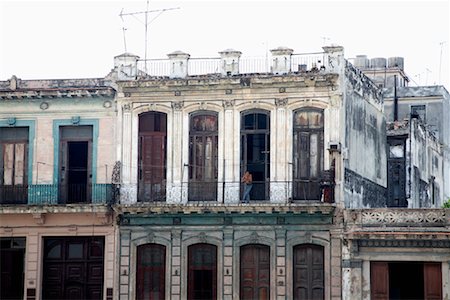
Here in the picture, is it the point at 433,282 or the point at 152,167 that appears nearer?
the point at 433,282

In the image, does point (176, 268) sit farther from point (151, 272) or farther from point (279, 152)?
point (279, 152)

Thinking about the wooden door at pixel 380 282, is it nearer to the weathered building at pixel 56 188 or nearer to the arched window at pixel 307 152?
the arched window at pixel 307 152

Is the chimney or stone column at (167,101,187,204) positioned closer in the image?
stone column at (167,101,187,204)

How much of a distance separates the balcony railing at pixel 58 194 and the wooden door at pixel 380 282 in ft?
27.7

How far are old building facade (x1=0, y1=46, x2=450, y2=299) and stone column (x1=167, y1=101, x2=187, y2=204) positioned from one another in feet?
0.16

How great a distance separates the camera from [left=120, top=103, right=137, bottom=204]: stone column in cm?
3260

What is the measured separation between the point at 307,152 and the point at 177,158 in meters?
4.11

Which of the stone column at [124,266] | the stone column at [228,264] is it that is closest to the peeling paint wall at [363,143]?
the stone column at [228,264]

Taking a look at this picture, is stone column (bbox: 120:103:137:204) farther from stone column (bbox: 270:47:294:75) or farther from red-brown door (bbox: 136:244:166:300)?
stone column (bbox: 270:47:294:75)

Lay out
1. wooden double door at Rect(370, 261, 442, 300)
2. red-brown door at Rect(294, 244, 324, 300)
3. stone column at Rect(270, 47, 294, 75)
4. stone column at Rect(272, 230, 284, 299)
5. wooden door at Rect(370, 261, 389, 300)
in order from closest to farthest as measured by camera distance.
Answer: wooden double door at Rect(370, 261, 442, 300) → wooden door at Rect(370, 261, 389, 300) → red-brown door at Rect(294, 244, 324, 300) → stone column at Rect(272, 230, 284, 299) → stone column at Rect(270, 47, 294, 75)

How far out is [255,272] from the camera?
104 ft

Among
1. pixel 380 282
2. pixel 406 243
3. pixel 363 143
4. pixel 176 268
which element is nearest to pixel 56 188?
pixel 176 268

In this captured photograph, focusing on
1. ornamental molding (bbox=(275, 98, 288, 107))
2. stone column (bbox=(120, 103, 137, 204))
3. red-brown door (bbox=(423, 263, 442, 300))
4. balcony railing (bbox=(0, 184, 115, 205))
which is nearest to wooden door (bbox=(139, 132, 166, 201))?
stone column (bbox=(120, 103, 137, 204))

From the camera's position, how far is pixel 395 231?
1190 inches
